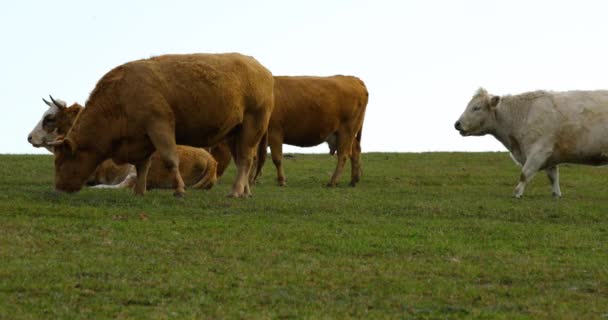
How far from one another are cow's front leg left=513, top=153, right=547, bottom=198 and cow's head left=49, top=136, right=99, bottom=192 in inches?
289

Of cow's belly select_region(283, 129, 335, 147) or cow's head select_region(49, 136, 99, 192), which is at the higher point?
cow's head select_region(49, 136, 99, 192)

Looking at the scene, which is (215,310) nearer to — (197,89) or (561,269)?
(561,269)

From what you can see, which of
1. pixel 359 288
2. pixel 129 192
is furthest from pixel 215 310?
pixel 129 192

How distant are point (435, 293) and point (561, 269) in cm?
188

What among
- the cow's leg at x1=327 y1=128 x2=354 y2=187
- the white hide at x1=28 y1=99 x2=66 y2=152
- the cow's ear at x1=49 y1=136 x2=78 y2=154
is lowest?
the cow's leg at x1=327 y1=128 x2=354 y2=187

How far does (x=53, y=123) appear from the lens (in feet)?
61.1

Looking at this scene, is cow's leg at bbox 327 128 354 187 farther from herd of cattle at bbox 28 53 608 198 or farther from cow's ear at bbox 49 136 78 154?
cow's ear at bbox 49 136 78 154

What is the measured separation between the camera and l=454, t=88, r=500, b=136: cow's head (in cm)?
2036

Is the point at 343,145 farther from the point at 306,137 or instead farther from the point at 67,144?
the point at 67,144

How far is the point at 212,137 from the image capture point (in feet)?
53.8

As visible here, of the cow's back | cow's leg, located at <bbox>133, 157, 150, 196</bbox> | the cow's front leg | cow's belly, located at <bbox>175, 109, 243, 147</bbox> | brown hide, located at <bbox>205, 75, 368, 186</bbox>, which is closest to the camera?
the cow's back

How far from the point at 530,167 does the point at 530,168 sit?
2cm

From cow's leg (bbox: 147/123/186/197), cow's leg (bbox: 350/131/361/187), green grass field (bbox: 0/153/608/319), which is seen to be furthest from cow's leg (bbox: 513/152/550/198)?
cow's leg (bbox: 147/123/186/197)

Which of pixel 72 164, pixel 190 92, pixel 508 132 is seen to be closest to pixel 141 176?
pixel 72 164
